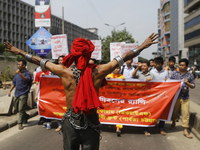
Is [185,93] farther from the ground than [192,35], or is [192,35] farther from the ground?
[192,35]

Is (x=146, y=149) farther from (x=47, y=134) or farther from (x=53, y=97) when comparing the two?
(x=53, y=97)

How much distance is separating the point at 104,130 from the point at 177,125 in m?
2.31

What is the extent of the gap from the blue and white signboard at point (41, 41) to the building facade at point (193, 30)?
3634 centimetres

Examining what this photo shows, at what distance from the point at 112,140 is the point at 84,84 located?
314 centimetres

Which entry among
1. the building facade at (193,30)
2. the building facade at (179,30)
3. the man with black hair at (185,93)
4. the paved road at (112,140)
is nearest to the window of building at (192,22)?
the building facade at (193,30)

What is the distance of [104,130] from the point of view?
5902 millimetres

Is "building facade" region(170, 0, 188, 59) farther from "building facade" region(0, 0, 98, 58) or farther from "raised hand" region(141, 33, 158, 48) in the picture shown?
"raised hand" region(141, 33, 158, 48)

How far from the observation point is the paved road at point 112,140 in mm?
4684

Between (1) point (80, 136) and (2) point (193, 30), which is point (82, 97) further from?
(2) point (193, 30)

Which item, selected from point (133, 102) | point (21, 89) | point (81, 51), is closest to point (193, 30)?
point (133, 102)

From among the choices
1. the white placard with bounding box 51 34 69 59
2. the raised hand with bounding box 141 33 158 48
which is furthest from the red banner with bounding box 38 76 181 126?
the white placard with bounding box 51 34 69 59

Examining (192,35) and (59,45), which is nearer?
(59,45)

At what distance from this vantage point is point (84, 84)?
93.4 inches

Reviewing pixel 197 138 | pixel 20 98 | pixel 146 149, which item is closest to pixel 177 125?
pixel 197 138
